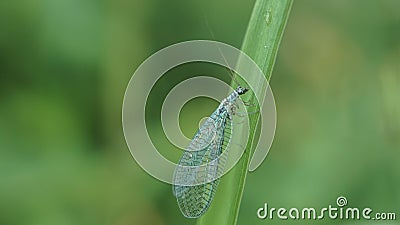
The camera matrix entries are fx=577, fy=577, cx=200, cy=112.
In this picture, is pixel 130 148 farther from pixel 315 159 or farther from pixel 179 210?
pixel 315 159

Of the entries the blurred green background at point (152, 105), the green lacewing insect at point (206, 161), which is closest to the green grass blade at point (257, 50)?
the green lacewing insect at point (206, 161)

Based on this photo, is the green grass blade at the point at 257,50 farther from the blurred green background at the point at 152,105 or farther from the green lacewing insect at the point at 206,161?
the blurred green background at the point at 152,105

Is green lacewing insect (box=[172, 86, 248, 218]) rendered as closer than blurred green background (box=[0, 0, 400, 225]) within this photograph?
Yes

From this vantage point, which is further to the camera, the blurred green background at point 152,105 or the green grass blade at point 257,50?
the blurred green background at point 152,105

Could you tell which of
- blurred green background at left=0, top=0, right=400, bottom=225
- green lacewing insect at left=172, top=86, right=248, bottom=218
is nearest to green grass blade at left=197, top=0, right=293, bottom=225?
green lacewing insect at left=172, top=86, right=248, bottom=218

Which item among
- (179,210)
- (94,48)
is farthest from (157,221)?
(94,48)

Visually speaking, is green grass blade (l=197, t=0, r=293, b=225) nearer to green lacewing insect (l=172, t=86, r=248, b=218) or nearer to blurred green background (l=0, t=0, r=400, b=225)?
green lacewing insect (l=172, t=86, r=248, b=218)
